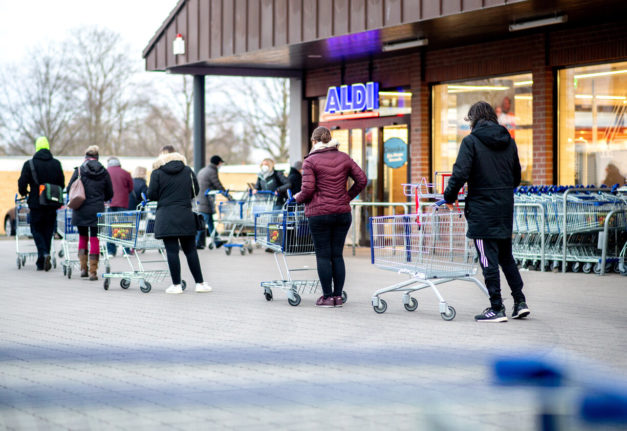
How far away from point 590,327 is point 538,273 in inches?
212

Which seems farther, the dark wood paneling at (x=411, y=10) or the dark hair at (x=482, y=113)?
the dark wood paneling at (x=411, y=10)

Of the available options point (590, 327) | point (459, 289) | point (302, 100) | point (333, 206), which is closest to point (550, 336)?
point (590, 327)

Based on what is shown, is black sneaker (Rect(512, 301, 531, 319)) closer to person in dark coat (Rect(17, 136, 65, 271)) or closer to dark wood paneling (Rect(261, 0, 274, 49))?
person in dark coat (Rect(17, 136, 65, 271))

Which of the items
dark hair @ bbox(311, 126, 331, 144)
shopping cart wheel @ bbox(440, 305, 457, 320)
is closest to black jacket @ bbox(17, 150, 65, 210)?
dark hair @ bbox(311, 126, 331, 144)

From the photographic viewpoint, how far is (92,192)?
12.5 m

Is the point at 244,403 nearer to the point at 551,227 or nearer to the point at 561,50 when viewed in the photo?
the point at 551,227

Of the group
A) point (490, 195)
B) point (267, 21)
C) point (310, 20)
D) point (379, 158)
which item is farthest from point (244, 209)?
point (490, 195)

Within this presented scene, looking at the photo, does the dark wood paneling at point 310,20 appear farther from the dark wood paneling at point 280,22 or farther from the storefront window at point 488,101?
the storefront window at point 488,101

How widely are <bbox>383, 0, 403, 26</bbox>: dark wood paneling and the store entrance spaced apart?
175 inches

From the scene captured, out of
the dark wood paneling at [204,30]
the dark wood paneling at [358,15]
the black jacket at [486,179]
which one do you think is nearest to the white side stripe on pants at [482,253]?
the black jacket at [486,179]

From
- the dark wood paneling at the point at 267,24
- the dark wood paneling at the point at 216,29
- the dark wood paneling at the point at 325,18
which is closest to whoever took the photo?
the dark wood paneling at the point at 325,18

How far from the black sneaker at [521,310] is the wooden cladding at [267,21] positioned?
5.17 metres

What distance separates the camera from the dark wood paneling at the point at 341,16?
14.6 meters

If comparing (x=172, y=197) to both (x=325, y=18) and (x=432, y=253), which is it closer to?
(x=432, y=253)
